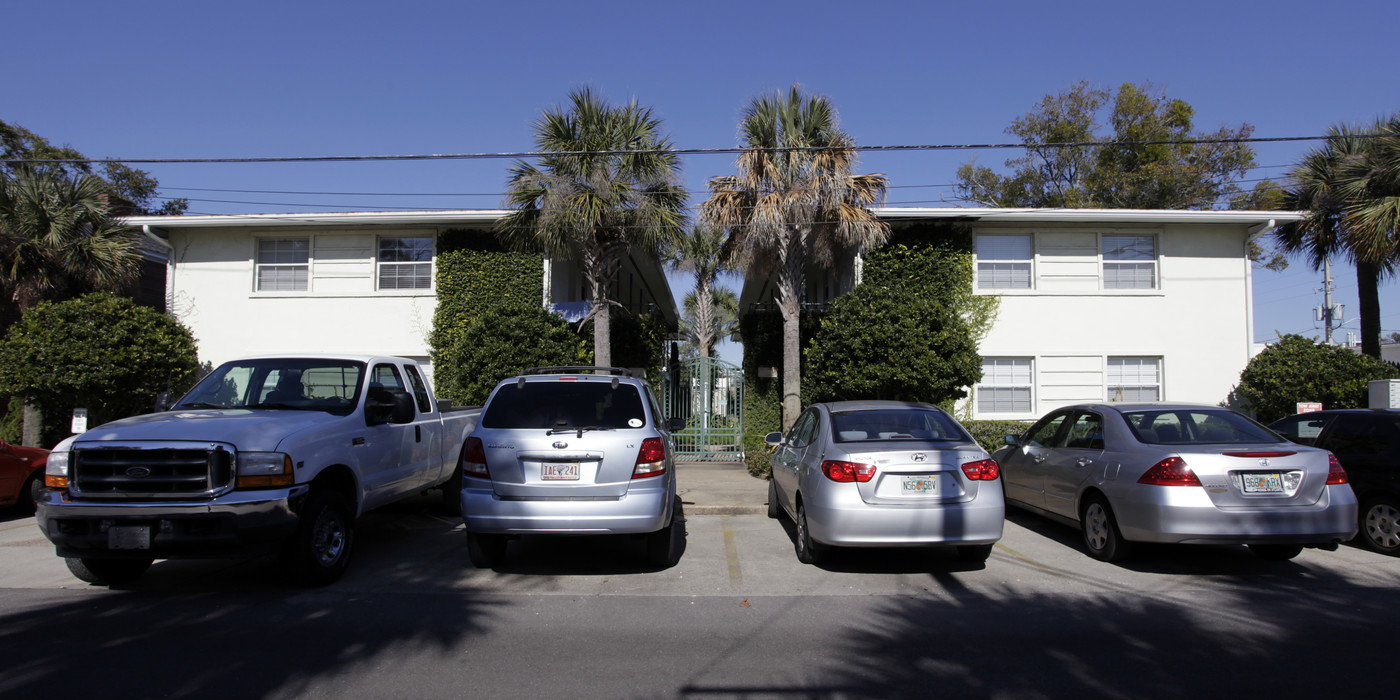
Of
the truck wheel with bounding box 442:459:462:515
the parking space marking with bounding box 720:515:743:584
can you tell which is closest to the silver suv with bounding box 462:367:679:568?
the parking space marking with bounding box 720:515:743:584

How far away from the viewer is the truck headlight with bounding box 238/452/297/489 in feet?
19.4

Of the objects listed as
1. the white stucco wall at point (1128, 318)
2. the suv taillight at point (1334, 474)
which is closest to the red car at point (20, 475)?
the suv taillight at point (1334, 474)

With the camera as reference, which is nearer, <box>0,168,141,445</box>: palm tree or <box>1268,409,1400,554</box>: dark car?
<box>1268,409,1400,554</box>: dark car

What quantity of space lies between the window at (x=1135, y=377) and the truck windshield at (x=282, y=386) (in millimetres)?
15155

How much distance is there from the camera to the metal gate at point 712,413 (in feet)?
52.6

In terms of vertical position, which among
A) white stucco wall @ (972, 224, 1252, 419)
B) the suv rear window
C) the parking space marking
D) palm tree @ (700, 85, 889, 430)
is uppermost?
palm tree @ (700, 85, 889, 430)

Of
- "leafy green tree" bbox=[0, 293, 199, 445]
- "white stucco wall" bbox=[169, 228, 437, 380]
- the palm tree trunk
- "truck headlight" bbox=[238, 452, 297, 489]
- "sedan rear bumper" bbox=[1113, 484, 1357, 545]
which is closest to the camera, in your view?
A: "truck headlight" bbox=[238, 452, 297, 489]

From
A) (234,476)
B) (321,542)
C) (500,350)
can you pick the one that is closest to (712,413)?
(500,350)

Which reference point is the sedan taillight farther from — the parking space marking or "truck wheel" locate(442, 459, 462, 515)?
"truck wheel" locate(442, 459, 462, 515)

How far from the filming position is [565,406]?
7074 mm

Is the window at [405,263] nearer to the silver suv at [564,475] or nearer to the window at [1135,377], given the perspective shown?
the silver suv at [564,475]

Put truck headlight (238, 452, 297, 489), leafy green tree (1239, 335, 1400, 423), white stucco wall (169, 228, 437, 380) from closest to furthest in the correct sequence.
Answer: truck headlight (238, 452, 297, 489), leafy green tree (1239, 335, 1400, 423), white stucco wall (169, 228, 437, 380)

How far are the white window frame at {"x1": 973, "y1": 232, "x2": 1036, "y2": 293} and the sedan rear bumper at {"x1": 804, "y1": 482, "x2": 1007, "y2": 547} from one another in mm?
10869

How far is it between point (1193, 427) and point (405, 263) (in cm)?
1532
